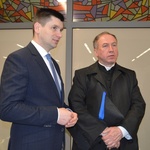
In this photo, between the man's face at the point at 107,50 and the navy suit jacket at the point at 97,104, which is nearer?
the navy suit jacket at the point at 97,104

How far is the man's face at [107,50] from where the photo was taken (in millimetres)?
1925

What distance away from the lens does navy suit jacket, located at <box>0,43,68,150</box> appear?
1213 mm

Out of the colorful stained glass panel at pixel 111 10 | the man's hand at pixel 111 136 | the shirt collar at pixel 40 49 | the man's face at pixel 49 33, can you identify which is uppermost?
the colorful stained glass panel at pixel 111 10

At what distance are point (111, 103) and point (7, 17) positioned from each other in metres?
2.09

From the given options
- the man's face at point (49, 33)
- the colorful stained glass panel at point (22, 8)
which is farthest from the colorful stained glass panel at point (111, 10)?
the man's face at point (49, 33)

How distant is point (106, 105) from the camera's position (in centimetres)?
174

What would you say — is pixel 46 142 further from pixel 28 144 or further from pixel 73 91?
pixel 73 91

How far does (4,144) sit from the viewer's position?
3.01 m

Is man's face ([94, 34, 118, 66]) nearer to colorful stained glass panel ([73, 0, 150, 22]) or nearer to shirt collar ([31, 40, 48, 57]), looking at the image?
shirt collar ([31, 40, 48, 57])

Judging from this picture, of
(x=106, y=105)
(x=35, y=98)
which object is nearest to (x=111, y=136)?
(x=106, y=105)

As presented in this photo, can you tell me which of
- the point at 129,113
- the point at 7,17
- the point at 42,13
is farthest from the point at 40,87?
the point at 7,17

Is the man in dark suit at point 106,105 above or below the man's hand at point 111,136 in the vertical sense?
above

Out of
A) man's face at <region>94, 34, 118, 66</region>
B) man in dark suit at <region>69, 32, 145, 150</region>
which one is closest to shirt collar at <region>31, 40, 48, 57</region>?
man in dark suit at <region>69, 32, 145, 150</region>

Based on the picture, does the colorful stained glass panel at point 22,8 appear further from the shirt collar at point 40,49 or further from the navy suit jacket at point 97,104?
the shirt collar at point 40,49
